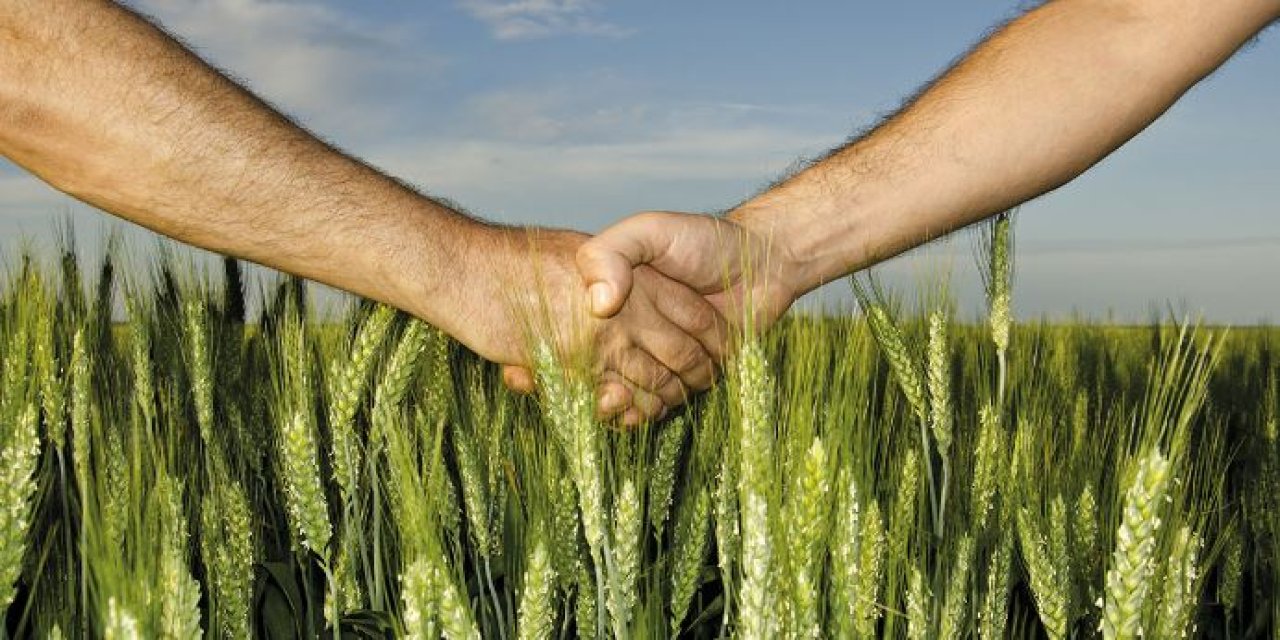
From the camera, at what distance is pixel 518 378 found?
226 cm

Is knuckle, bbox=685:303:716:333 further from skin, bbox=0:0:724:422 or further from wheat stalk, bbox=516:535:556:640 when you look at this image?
wheat stalk, bbox=516:535:556:640

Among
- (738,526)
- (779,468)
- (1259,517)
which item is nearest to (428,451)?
(738,526)

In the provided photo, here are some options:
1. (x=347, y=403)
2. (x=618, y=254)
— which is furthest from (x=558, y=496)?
(x=618, y=254)

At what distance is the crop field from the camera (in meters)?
1.26

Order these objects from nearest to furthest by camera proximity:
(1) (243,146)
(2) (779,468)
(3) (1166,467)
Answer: (3) (1166,467) → (2) (779,468) → (1) (243,146)

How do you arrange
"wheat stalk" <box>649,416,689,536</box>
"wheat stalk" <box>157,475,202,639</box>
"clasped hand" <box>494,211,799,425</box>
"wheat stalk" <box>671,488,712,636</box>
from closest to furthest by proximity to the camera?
"wheat stalk" <box>157,475,202,639</box>
"wheat stalk" <box>671,488,712,636</box>
"wheat stalk" <box>649,416,689,536</box>
"clasped hand" <box>494,211,799,425</box>

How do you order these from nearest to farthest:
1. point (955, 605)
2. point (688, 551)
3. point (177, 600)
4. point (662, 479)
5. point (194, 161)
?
1. point (177, 600)
2. point (955, 605)
3. point (688, 551)
4. point (662, 479)
5. point (194, 161)

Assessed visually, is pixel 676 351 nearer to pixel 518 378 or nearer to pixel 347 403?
pixel 518 378

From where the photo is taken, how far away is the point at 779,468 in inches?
53.9

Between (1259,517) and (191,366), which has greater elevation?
(191,366)

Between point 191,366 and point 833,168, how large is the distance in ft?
4.31

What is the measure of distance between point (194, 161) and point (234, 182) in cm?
7

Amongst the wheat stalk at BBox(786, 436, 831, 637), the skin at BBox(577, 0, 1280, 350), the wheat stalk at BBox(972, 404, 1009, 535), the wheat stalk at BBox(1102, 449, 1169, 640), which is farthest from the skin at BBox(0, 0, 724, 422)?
the wheat stalk at BBox(1102, 449, 1169, 640)

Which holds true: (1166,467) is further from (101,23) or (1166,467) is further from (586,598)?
(101,23)
